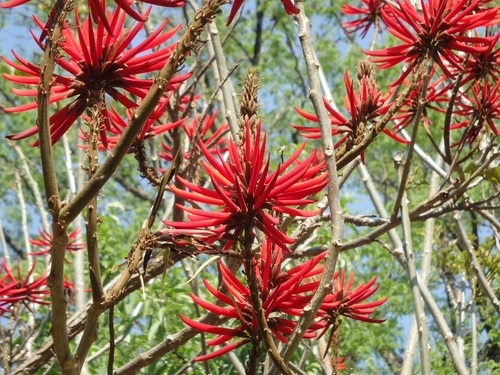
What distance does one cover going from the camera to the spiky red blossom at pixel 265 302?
1.22 metres

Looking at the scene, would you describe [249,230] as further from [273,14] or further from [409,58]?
[273,14]

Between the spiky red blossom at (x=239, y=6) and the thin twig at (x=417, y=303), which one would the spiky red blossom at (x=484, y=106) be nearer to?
the thin twig at (x=417, y=303)

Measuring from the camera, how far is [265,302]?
1244 mm

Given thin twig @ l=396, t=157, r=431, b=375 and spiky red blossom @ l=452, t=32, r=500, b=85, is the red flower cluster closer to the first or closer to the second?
thin twig @ l=396, t=157, r=431, b=375

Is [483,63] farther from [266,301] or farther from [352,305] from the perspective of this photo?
[266,301]

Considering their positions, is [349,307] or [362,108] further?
[362,108]

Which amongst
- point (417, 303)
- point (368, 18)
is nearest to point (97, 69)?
point (417, 303)

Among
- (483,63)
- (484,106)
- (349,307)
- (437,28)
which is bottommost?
(349,307)

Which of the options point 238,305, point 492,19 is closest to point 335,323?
point 238,305

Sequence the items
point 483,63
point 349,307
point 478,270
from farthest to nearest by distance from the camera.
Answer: point 478,270 → point 483,63 → point 349,307

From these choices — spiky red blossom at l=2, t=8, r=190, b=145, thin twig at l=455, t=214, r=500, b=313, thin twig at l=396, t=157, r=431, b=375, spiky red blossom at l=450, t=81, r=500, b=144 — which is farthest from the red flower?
thin twig at l=455, t=214, r=500, b=313

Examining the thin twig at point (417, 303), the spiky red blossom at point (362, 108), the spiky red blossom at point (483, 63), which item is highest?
the spiky red blossom at point (483, 63)

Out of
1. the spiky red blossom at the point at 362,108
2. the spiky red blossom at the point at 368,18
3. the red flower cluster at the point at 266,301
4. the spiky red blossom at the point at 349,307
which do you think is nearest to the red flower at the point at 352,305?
the spiky red blossom at the point at 349,307

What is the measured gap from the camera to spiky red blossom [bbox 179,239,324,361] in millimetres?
1223
